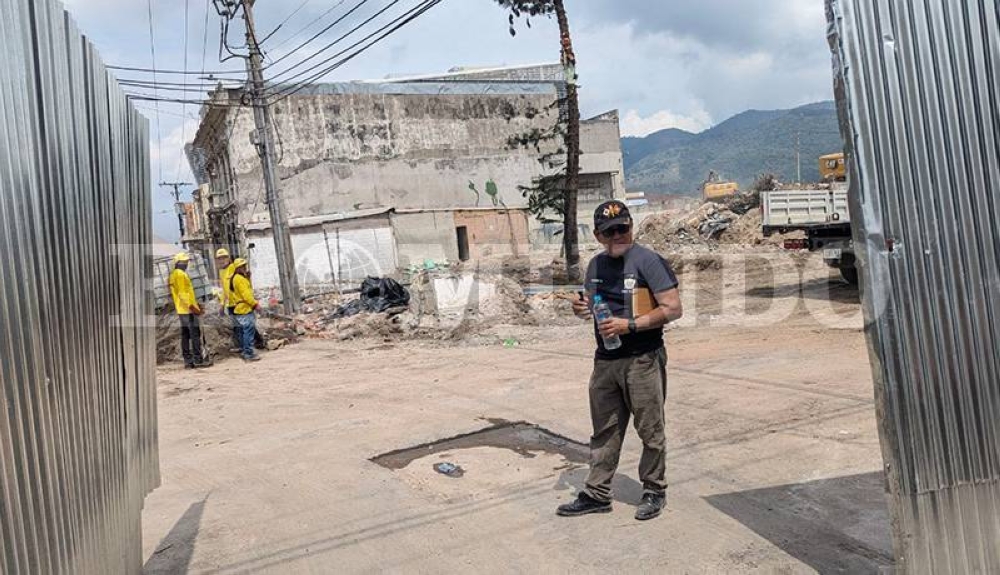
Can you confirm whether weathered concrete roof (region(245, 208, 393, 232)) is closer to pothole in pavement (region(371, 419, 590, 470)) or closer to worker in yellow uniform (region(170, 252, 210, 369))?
worker in yellow uniform (region(170, 252, 210, 369))

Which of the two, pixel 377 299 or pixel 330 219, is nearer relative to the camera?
pixel 377 299

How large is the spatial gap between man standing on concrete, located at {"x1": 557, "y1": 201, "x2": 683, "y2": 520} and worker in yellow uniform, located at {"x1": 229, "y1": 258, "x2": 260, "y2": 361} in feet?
29.7

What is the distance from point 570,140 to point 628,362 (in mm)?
15338

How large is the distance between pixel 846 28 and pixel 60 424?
3.10 metres

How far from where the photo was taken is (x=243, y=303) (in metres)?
12.0

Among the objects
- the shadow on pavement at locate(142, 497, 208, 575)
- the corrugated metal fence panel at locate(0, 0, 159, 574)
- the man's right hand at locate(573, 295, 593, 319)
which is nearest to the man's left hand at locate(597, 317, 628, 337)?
the man's right hand at locate(573, 295, 593, 319)

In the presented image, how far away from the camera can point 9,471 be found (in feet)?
Result: 5.98

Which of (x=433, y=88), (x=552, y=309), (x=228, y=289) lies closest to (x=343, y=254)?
(x=552, y=309)

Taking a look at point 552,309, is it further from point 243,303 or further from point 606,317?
point 606,317

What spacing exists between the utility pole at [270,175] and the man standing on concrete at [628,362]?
15388 mm

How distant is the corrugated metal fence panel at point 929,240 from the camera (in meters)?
2.69

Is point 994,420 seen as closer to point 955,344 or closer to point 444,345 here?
point 955,344

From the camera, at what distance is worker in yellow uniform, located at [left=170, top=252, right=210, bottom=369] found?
11500mm

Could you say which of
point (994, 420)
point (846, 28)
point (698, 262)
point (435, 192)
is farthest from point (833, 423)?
point (435, 192)
